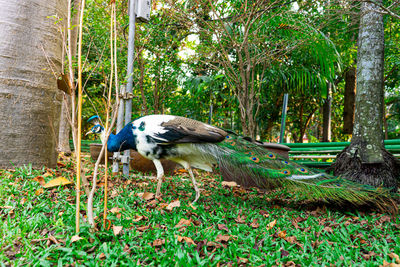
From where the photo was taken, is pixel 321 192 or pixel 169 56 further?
pixel 169 56

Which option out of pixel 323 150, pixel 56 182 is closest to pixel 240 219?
pixel 56 182

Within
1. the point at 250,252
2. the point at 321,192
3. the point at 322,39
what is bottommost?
the point at 250,252

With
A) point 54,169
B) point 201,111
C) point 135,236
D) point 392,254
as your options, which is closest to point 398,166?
point 392,254

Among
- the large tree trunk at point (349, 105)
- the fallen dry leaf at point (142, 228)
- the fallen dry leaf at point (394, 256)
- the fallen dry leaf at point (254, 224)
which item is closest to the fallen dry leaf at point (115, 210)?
the fallen dry leaf at point (142, 228)

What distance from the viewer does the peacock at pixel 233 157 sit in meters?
2.83

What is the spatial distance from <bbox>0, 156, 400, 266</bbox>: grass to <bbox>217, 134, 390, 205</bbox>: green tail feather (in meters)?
0.24

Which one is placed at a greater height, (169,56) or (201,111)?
(169,56)

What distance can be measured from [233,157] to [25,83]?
2427mm

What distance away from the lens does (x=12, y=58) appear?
3.17 meters

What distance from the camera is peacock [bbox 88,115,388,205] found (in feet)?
9.29

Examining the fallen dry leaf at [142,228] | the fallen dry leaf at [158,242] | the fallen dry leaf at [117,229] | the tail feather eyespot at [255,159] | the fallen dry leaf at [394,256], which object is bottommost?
the fallen dry leaf at [394,256]

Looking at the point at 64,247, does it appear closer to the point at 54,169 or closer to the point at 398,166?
the point at 54,169

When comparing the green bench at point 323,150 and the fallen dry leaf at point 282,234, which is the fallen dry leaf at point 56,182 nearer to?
the fallen dry leaf at point 282,234

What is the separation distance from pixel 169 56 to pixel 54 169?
2.67m
